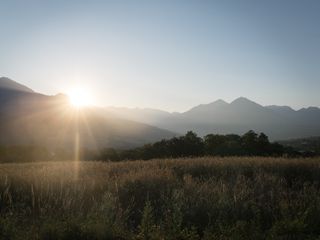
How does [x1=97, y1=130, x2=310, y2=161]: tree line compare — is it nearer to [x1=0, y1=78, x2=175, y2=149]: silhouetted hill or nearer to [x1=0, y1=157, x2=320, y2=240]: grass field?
[x1=0, y1=157, x2=320, y2=240]: grass field

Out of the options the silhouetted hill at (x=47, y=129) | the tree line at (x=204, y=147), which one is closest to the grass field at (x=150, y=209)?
the tree line at (x=204, y=147)

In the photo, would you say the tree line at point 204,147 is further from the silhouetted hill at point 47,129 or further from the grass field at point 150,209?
the silhouetted hill at point 47,129

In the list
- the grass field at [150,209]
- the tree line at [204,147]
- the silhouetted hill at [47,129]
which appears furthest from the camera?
the silhouetted hill at [47,129]

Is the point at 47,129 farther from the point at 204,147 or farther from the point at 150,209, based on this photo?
the point at 150,209

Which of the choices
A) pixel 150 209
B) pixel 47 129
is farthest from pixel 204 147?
pixel 47 129

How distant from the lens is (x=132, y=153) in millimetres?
38219

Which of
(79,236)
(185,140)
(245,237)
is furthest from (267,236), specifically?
(185,140)

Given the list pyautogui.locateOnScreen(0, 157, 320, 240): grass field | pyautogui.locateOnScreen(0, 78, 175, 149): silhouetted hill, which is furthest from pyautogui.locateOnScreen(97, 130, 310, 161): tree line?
pyautogui.locateOnScreen(0, 78, 175, 149): silhouetted hill

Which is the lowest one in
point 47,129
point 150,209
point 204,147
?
point 150,209

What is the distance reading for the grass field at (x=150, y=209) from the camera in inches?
249

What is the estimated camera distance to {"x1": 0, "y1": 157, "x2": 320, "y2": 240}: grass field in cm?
632

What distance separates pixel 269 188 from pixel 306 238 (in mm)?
3429

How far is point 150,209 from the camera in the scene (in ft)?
21.7

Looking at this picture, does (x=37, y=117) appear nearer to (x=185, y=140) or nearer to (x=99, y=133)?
(x=99, y=133)
